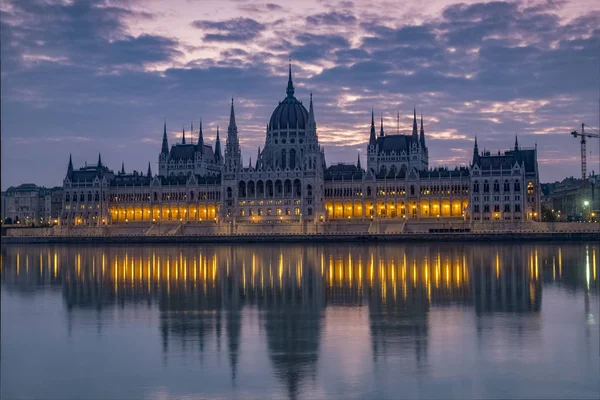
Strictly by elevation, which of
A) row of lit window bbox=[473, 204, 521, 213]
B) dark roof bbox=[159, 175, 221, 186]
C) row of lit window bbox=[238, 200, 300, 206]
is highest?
dark roof bbox=[159, 175, 221, 186]

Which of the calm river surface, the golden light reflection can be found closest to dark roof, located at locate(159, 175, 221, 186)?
the golden light reflection

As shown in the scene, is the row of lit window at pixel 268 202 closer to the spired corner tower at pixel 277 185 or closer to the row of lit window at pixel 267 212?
the spired corner tower at pixel 277 185

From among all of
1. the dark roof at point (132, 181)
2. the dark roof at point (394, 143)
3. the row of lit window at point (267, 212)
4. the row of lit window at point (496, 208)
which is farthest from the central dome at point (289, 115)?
the row of lit window at point (496, 208)

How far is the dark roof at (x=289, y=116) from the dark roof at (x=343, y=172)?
9983 mm

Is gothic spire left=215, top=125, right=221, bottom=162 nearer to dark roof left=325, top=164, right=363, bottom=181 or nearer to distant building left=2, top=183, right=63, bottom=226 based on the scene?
dark roof left=325, top=164, right=363, bottom=181

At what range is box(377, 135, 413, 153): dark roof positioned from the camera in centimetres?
15912

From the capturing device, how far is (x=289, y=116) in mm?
151625

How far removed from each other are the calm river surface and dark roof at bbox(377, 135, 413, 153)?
108 metres

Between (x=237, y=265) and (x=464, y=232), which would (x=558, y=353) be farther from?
(x=464, y=232)

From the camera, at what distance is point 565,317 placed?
3209 cm

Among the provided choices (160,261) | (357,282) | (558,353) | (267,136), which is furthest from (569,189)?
(558,353)

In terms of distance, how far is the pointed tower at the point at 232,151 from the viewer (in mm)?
142125

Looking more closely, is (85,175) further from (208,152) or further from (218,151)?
(218,151)

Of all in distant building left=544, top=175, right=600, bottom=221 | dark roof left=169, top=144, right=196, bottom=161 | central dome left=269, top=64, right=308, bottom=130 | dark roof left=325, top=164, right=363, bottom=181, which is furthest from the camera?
dark roof left=169, top=144, right=196, bottom=161
